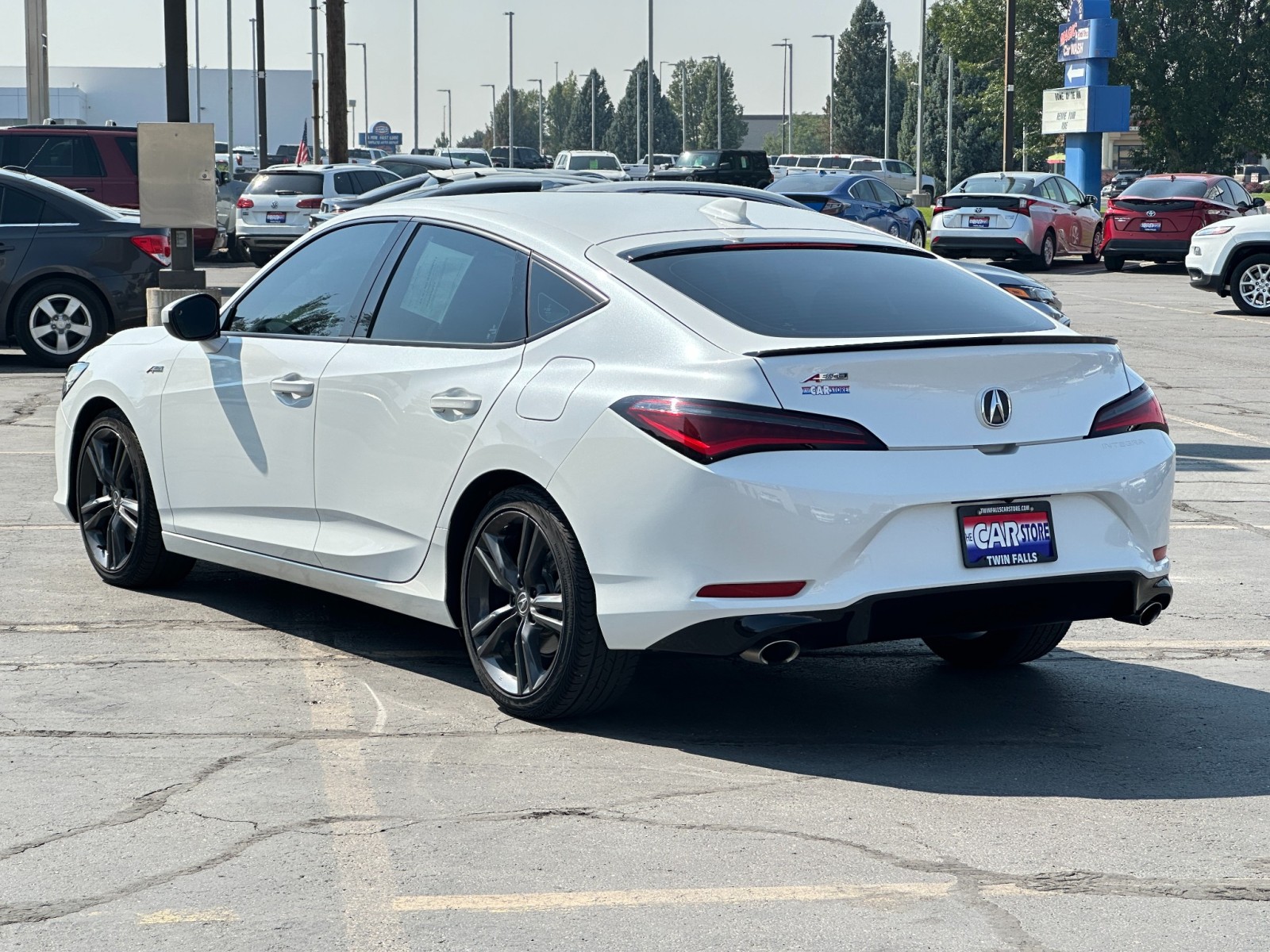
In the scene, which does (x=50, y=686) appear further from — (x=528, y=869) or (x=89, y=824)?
(x=528, y=869)

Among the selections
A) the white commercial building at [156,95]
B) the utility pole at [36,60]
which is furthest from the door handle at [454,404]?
the white commercial building at [156,95]

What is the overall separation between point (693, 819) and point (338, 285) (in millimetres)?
2609

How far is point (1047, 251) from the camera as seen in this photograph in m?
32.1

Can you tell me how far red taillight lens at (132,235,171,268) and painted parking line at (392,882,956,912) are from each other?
42.6 ft

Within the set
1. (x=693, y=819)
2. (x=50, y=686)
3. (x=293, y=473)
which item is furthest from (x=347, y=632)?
(x=693, y=819)

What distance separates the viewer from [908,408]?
4977 millimetres

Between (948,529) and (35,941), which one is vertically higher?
(948,529)

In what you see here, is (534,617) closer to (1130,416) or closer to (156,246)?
(1130,416)

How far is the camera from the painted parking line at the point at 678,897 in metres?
3.96

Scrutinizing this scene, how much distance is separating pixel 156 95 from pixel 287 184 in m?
109

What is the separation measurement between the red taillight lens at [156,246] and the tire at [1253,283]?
1289 centimetres

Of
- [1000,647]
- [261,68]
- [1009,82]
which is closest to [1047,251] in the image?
[1009,82]

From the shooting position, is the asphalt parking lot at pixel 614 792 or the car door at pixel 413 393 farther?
the car door at pixel 413 393

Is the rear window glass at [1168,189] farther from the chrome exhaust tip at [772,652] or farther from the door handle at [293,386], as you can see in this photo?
the chrome exhaust tip at [772,652]
